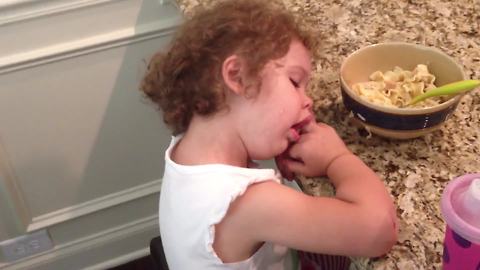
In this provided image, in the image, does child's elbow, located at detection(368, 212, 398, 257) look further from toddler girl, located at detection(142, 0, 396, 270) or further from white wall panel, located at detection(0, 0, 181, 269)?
white wall panel, located at detection(0, 0, 181, 269)

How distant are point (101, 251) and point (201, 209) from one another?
121cm

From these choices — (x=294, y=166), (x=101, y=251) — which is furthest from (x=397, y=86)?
(x=101, y=251)

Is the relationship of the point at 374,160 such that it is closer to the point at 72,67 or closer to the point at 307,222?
the point at 307,222

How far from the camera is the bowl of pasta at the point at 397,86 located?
0.80 m

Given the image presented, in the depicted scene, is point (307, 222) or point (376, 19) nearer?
point (307, 222)

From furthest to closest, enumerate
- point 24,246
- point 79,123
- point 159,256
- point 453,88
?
point 24,246
point 79,123
point 159,256
point 453,88

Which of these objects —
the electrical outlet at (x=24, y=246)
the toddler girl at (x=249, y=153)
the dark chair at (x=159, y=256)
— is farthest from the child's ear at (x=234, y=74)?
the electrical outlet at (x=24, y=246)

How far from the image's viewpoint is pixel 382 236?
0.70 metres

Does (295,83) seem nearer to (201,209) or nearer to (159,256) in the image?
(201,209)

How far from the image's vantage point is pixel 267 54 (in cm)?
80

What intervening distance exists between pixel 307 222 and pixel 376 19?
0.52m

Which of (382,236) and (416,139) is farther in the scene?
(416,139)

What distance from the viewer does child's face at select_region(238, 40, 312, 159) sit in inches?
31.8

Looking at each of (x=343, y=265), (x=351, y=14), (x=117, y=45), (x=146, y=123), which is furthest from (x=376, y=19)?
(x=146, y=123)
